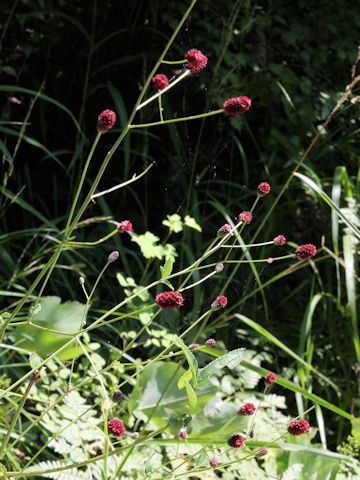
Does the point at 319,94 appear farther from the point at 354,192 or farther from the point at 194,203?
the point at 194,203

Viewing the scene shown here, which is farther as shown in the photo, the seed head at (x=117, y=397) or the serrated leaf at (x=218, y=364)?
the seed head at (x=117, y=397)

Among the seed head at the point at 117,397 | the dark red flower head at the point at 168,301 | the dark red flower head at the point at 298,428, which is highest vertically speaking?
the dark red flower head at the point at 168,301

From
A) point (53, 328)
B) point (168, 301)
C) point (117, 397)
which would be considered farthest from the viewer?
point (53, 328)

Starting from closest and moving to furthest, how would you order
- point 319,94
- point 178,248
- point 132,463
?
point 132,463
point 178,248
point 319,94

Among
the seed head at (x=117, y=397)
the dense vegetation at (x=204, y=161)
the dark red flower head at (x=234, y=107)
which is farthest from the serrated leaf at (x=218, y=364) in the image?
the dense vegetation at (x=204, y=161)

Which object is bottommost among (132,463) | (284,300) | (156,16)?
(284,300)

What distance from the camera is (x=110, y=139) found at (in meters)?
2.93

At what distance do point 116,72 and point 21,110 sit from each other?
39 centimetres

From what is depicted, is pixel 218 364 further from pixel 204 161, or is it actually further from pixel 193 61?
pixel 204 161

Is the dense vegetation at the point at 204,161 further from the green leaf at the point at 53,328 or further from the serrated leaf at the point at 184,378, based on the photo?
the serrated leaf at the point at 184,378

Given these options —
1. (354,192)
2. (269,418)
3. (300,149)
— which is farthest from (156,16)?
(269,418)

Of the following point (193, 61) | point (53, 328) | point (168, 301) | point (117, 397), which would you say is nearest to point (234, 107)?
point (193, 61)

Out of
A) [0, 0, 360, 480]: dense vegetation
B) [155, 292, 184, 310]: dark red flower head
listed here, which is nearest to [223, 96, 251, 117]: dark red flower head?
[155, 292, 184, 310]: dark red flower head

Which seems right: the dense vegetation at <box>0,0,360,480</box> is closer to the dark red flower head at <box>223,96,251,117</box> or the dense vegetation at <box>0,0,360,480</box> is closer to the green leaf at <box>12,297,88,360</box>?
the green leaf at <box>12,297,88,360</box>
